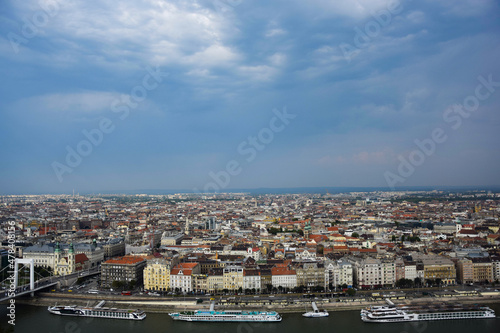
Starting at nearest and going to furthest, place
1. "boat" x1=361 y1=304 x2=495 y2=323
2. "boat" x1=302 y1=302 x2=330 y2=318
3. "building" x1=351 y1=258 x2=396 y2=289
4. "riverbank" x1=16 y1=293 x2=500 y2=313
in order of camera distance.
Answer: "boat" x1=361 y1=304 x2=495 y2=323
"boat" x1=302 y1=302 x2=330 y2=318
"riverbank" x1=16 y1=293 x2=500 y2=313
"building" x1=351 y1=258 x2=396 y2=289

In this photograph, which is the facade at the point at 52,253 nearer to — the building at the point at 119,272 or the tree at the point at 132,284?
the building at the point at 119,272

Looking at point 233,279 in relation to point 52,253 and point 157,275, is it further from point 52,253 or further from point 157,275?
point 52,253

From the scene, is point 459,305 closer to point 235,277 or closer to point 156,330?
point 235,277

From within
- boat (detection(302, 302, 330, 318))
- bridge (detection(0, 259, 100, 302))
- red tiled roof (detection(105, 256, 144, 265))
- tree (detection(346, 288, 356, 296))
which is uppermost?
red tiled roof (detection(105, 256, 144, 265))

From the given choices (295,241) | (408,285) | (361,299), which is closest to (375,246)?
(295,241)

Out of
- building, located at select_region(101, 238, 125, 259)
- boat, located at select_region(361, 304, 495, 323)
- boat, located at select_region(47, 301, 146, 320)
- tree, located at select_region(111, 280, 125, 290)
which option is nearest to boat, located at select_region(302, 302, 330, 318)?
boat, located at select_region(361, 304, 495, 323)

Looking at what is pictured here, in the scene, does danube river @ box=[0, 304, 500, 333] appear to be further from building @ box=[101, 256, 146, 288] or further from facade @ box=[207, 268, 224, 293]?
building @ box=[101, 256, 146, 288]

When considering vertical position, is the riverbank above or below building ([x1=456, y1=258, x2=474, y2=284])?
below
